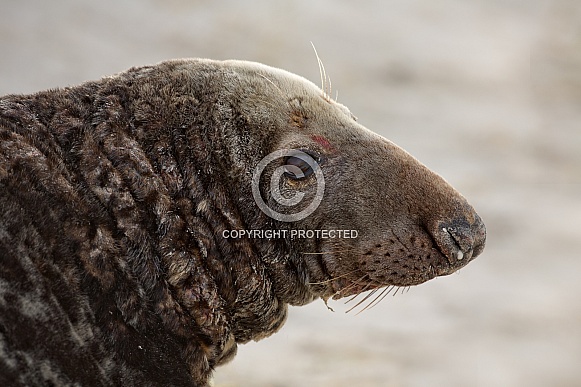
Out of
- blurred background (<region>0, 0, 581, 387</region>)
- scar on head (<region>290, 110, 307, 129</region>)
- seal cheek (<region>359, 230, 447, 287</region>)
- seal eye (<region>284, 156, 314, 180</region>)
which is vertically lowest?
seal cheek (<region>359, 230, 447, 287</region>)

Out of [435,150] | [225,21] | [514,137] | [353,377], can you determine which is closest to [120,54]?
[225,21]

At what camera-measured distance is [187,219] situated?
169 inches

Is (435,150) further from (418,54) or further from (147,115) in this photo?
(147,115)

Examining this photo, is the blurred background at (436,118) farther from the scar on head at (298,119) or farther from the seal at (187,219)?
the scar on head at (298,119)

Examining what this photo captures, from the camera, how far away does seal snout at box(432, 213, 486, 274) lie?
445 centimetres

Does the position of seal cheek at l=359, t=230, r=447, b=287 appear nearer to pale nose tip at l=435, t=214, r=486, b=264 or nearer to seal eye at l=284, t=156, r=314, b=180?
pale nose tip at l=435, t=214, r=486, b=264

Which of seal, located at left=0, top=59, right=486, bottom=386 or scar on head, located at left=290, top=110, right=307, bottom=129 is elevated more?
scar on head, located at left=290, top=110, right=307, bottom=129

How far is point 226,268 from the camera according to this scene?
14.3 feet

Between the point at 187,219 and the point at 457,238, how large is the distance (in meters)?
1.38

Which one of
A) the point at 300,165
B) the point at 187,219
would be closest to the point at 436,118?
the point at 300,165

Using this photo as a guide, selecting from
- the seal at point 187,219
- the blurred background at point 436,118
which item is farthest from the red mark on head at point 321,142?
the blurred background at point 436,118

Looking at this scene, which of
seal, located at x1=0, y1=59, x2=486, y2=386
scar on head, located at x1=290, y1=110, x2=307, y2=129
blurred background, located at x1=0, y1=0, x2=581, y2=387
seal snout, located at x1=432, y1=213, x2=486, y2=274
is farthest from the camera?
blurred background, located at x1=0, y1=0, x2=581, y2=387

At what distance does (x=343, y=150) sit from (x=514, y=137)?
10326 mm

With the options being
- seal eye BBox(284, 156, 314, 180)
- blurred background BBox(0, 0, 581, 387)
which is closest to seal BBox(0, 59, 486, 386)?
seal eye BBox(284, 156, 314, 180)
